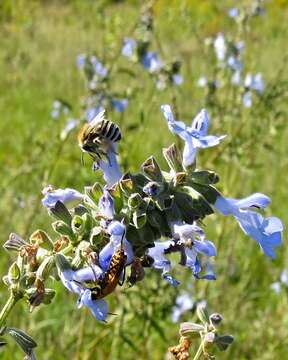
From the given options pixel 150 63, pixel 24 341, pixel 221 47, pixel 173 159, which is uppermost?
pixel 221 47

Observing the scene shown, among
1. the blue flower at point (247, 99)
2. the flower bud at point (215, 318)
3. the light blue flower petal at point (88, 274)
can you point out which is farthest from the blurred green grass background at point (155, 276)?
the light blue flower petal at point (88, 274)

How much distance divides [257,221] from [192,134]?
6.3 inches

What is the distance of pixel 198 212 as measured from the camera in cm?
104

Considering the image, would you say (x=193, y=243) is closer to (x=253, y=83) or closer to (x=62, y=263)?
(x=62, y=263)

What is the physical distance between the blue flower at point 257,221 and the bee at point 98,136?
0.62 feet

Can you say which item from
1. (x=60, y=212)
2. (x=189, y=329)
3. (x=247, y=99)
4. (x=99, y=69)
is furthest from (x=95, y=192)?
(x=247, y=99)

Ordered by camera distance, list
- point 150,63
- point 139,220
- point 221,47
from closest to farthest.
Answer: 1. point 139,220
2. point 150,63
3. point 221,47

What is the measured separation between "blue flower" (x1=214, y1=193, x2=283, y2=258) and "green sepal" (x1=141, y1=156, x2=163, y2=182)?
0.11 metres

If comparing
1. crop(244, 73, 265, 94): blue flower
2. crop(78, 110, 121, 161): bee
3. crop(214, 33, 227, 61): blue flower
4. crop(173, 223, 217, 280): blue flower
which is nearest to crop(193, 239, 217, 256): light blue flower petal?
crop(173, 223, 217, 280): blue flower

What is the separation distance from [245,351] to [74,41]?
27.9ft

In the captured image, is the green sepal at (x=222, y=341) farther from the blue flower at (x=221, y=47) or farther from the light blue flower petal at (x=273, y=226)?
the blue flower at (x=221, y=47)

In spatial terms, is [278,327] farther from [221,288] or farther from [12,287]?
[12,287]

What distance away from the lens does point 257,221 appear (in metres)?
1.05

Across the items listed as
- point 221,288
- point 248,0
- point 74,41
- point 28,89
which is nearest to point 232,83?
point 248,0
